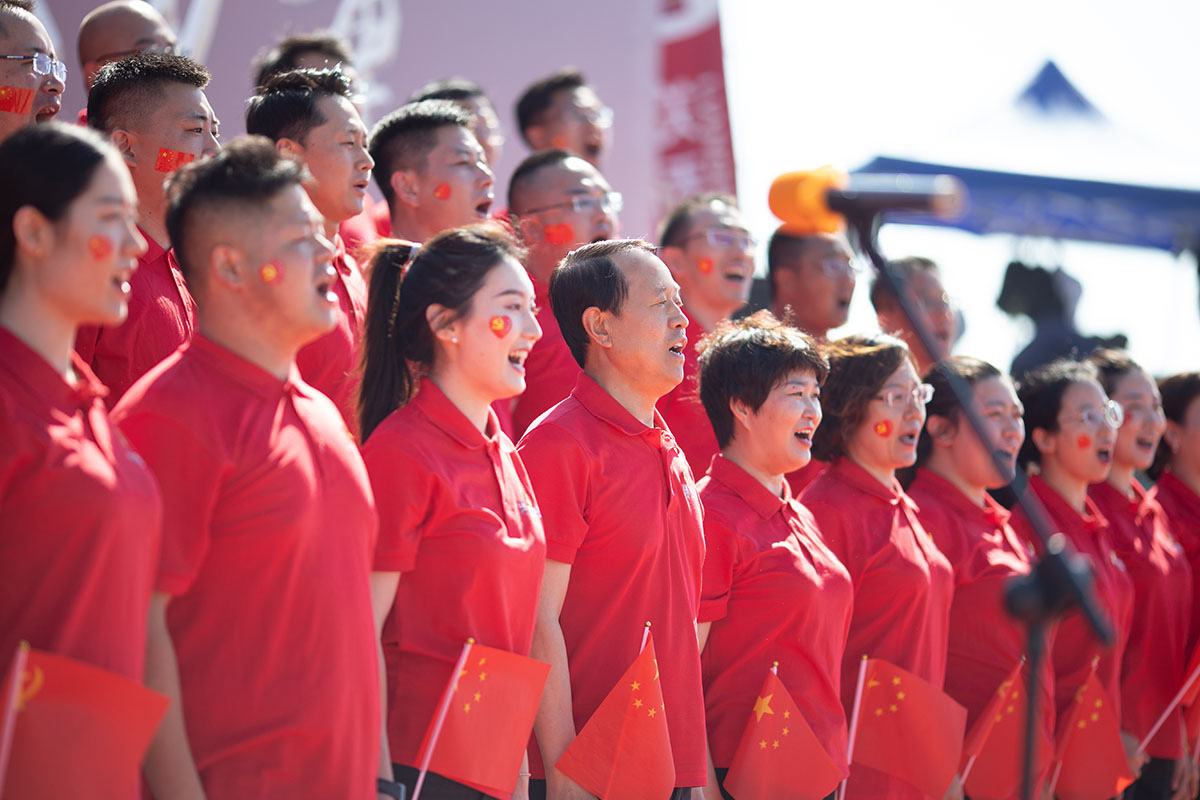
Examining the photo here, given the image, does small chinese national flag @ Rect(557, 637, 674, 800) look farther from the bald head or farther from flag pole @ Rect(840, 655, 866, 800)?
the bald head

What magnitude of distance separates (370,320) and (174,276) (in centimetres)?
60

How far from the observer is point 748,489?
4180mm

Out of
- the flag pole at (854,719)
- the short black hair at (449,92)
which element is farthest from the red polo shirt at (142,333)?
the short black hair at (449,92)

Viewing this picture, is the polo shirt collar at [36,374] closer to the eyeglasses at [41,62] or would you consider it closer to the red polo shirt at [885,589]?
the eyeglasses at [41,62]

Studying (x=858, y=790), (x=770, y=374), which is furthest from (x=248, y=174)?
(x=858, y=790)

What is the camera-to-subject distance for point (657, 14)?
804 cm

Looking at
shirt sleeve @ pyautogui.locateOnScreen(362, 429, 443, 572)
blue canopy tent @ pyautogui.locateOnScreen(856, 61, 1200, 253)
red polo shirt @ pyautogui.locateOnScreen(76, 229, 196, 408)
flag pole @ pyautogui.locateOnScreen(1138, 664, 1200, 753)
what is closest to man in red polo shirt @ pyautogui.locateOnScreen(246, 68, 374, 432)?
red polo shirt @ pyautogui.locateOnScreen(76, 229, 196, 408)

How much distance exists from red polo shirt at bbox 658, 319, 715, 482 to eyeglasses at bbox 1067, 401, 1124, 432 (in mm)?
1847

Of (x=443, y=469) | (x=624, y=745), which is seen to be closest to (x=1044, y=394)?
(x=624, y=745)

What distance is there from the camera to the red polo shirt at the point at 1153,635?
584 centimetres

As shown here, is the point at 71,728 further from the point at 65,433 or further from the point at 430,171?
the point at 430,171

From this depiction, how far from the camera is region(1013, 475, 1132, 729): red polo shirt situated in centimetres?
533

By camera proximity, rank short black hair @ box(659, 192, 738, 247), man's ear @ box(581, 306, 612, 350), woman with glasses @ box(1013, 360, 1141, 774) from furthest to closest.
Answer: short black hair @ box(659, 192, 738, 247), woman with glasses @ box(1013, 360, 1141, 774), man's ear @ box(581, 306, 612, 350)

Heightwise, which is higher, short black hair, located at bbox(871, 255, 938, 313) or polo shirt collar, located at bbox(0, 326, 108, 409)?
polo shirt collar, located at bbox(0, 326, 108, 409)
